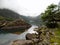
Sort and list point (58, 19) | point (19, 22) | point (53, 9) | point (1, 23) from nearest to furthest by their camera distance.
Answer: point (58, 19), point (53, 9), point (1, 23), point (19, 22)

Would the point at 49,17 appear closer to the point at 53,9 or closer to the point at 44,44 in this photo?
the point at 53,9

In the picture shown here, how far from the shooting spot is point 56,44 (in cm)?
2995

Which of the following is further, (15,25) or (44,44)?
(15,25)

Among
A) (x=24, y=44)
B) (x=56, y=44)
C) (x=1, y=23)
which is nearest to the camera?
(x=56, y=44)

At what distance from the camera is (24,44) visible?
37.3 metres

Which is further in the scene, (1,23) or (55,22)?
(1,23)

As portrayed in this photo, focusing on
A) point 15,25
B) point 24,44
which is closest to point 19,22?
point 15,25

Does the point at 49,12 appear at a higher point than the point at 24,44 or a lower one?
higher

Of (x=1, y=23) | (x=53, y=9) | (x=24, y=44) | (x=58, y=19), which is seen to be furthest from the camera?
(x=1, y=23)

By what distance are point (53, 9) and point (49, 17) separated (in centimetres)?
474

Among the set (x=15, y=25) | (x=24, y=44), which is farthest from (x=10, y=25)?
(x=24, y=44)

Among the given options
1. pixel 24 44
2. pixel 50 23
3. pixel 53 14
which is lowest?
pixel 24 44

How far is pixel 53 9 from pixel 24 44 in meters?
36.3

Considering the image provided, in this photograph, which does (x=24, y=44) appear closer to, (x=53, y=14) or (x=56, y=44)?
(x=56, y=44)
